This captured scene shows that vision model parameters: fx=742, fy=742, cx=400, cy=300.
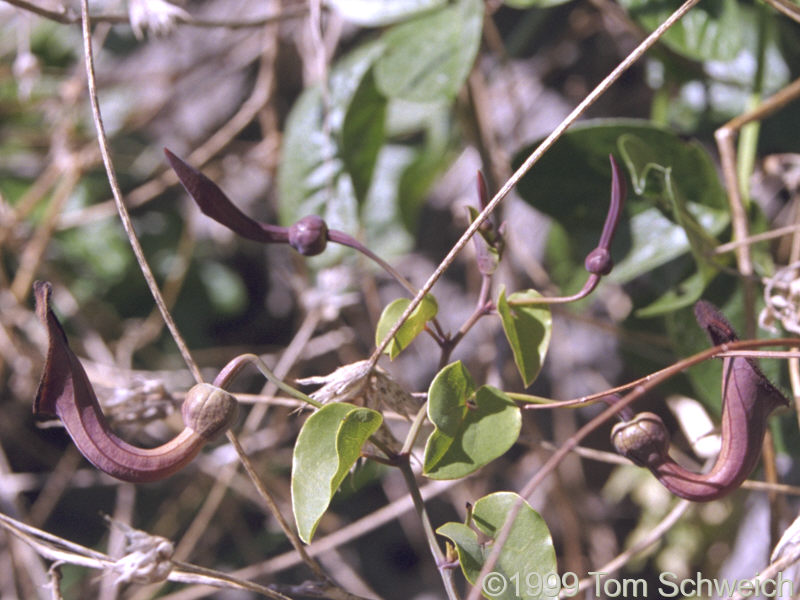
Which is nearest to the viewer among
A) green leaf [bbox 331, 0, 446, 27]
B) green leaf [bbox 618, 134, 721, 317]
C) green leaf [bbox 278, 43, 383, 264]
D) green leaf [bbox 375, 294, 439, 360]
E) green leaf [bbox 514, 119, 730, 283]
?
green leaf [bbox 375, 294, 439, 360]

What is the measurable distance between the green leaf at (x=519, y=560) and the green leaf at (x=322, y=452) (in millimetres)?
92

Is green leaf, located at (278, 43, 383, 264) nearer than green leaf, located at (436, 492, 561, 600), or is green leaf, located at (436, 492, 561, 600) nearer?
green leaf, located at (436, 492, 561, 600)

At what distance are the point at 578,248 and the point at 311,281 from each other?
0.45 meters

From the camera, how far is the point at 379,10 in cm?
94

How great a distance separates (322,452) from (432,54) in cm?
54

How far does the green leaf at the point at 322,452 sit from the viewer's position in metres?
0.53

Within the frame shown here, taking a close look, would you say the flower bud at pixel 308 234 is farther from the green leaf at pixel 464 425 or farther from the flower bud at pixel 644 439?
the flower bud at pixel 644 439

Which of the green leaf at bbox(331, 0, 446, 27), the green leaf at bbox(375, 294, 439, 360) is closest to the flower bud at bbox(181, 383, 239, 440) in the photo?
the green leaf at bbox(375, 294, 439, 360)

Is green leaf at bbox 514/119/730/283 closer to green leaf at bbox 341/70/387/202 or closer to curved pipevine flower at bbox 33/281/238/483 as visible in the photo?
green leaf at bbox 341/70/387/202

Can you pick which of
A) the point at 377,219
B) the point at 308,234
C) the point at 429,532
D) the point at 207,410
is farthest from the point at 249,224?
the point at 377,219

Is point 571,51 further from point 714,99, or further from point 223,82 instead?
point 223,82

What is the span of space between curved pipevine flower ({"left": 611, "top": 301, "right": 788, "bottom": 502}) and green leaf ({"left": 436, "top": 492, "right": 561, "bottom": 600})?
9 centimetres

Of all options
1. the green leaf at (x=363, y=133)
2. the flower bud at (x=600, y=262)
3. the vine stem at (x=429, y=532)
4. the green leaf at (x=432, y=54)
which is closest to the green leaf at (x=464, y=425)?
the vine stem at (x=429, y=532)

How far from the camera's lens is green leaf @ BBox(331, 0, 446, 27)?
93 centimetres
